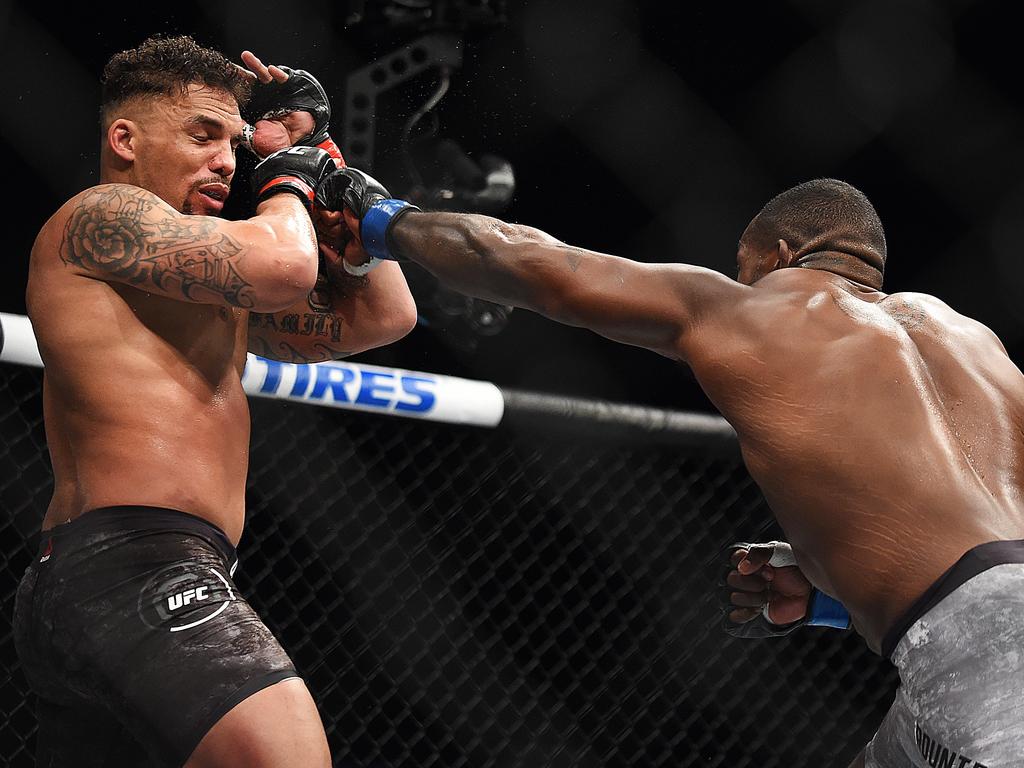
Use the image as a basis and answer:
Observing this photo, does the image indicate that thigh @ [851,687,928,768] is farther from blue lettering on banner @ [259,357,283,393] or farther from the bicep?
blue lettering on banner @ [259,357,283,393]

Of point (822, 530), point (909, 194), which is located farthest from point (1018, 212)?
point (822, 530)

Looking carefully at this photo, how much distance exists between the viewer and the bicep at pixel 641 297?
5.69 ft

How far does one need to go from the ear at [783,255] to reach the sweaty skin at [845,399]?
10cm

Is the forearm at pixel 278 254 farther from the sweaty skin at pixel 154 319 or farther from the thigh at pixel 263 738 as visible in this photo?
the thigh at pixel 263 738

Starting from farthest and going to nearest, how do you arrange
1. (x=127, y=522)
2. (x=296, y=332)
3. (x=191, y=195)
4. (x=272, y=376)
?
(x=272, y=376)
(x=296, y=332)
(x=191, y=195)
(x=127, y=522)

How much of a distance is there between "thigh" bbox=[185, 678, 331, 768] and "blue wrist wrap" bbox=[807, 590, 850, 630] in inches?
37.3

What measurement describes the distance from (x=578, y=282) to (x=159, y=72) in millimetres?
735

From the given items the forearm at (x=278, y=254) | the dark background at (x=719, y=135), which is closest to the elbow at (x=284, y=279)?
the forearm at (x=278, y=254)

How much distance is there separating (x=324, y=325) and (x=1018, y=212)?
2.87 m

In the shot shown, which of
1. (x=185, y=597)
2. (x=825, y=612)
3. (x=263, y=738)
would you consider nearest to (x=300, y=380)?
(x=185, y=597)

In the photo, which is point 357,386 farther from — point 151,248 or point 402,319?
point 151,248

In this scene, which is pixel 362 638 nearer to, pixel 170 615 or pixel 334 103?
pixel 334 103

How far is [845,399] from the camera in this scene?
1.65 metres

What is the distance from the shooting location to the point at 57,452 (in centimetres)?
172
